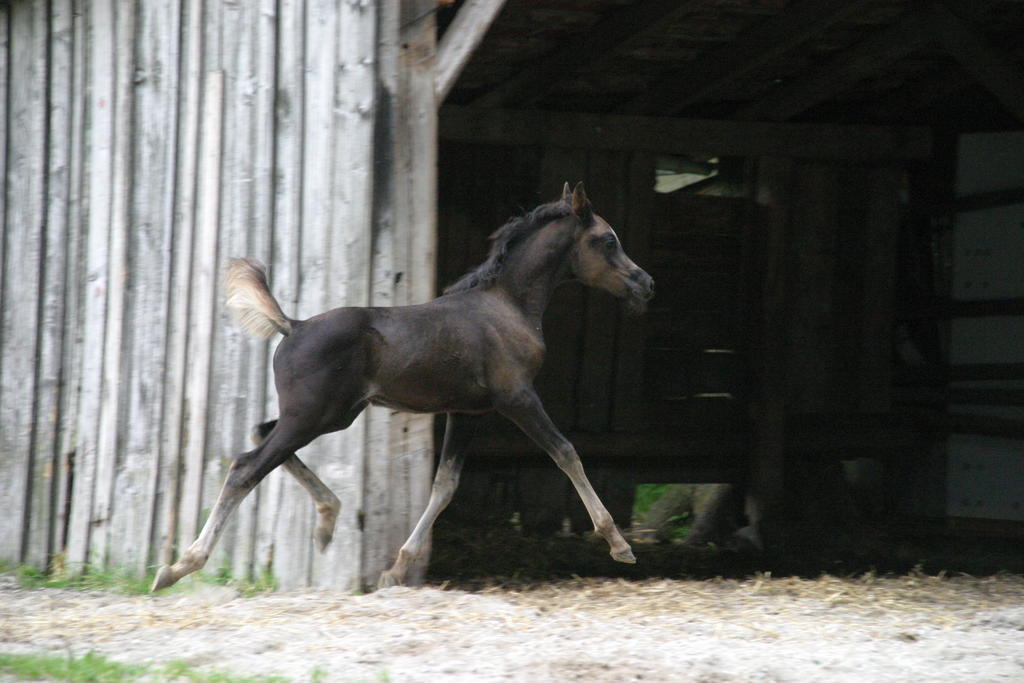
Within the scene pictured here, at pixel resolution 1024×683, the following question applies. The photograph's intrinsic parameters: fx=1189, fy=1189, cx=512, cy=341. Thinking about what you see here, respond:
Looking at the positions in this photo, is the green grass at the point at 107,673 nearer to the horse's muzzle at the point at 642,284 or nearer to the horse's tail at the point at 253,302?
the horse's tail at the point at 253,302

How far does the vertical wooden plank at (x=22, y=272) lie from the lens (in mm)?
7492

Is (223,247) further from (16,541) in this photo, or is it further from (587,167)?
(587,167)

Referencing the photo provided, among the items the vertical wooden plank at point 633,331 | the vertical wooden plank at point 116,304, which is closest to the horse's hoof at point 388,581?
the vertical wooden plank at point 116,304

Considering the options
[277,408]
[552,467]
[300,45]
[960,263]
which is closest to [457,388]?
[277,408]

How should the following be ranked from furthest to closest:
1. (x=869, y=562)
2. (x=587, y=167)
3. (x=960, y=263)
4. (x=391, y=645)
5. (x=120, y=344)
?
(x=960, y=263)
(x=587, y=167)
(x=869, y=562)
(x=120, y=344)
(x=391, y=645)

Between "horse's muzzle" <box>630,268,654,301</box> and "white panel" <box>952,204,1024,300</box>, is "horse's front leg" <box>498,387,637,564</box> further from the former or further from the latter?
"white panel" <box>952,204,1024,300</box>

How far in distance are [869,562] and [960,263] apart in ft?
11.7

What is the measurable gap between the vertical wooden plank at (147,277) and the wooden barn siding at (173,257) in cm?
1

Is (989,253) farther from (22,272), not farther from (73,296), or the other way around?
(22,272)

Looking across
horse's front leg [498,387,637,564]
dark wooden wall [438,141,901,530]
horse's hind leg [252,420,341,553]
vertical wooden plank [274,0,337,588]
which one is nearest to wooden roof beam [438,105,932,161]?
dark wooden wall [438,141,901,530]

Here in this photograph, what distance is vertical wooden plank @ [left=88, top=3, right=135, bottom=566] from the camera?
7129mm

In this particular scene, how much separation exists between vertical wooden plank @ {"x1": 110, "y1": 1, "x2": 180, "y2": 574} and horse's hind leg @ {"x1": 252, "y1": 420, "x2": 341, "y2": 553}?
3.83 feet

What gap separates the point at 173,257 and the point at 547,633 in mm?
3229

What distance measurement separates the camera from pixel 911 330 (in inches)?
465
